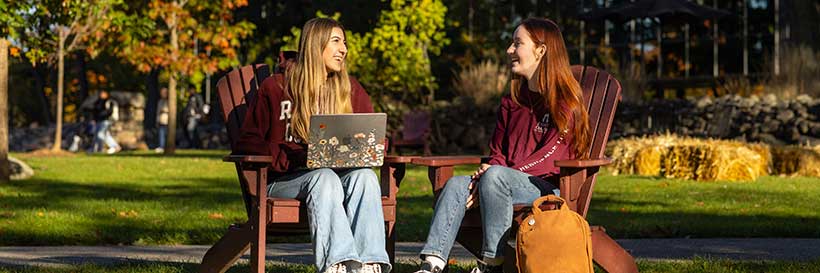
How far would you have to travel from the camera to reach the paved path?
668 cm

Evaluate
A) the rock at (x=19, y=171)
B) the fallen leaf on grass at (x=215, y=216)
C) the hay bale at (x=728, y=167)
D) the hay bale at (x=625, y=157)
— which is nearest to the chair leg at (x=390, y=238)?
the fallen leaf on grass at (x=215, y=216)

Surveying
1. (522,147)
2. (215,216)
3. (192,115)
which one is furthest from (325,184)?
(192,115)

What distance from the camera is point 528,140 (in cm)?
536

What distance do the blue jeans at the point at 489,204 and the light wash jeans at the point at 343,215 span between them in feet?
0.72

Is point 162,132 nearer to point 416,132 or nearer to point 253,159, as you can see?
point 416,132

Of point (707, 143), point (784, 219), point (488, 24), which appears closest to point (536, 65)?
point (784, 219)

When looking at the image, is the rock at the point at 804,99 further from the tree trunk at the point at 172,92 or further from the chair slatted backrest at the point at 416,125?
the tree trunk at the point at 172,92

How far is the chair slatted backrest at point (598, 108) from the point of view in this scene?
17.4 ft

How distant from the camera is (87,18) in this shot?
18578mm

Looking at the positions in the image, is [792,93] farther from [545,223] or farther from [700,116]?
[545,223]

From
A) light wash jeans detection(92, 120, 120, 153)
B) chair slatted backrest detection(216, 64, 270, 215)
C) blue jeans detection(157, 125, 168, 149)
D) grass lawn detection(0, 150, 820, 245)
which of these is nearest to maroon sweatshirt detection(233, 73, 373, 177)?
chair slatted backrest detection(216, 64, 270, 215)

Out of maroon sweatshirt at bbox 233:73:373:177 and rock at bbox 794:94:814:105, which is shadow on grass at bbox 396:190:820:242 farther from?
rock at bbox 794:94:814:105

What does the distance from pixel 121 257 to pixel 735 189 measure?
22.3ft

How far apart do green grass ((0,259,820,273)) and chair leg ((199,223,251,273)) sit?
22.6 inches
